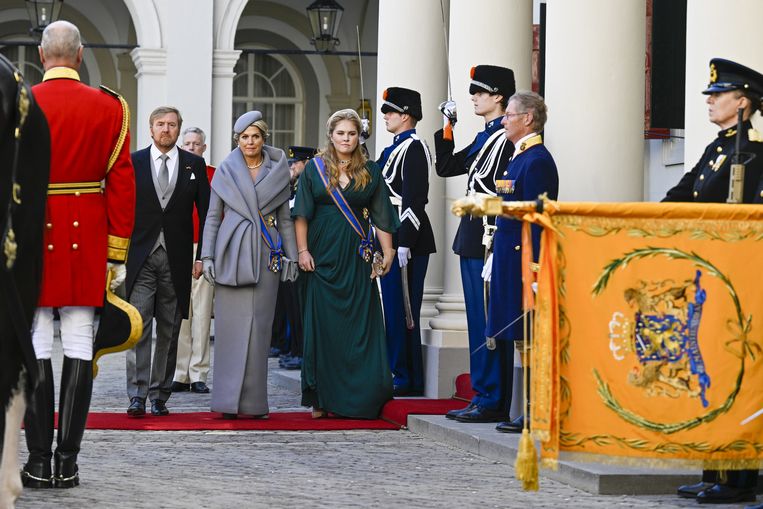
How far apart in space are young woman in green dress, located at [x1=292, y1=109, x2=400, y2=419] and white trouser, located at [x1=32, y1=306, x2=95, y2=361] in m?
2.99

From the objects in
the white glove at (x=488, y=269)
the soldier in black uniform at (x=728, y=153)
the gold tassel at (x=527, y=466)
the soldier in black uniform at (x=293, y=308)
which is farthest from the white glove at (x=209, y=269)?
the gold tassel at (x=527, y=466)

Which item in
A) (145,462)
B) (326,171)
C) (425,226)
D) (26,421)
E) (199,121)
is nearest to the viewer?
(26,421)

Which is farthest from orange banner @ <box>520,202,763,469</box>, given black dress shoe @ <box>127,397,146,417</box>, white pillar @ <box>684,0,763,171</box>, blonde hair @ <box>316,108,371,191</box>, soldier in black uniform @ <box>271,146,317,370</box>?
soldier in black uniform @ <box>271,146,317,370</box>

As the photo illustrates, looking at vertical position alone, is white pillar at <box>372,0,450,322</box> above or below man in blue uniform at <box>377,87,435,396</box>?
above

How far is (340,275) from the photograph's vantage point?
9938 millimetres

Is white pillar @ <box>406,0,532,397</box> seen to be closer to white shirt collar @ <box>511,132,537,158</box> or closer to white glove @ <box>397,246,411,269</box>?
white glove @ <box>397,246,411,269</box>

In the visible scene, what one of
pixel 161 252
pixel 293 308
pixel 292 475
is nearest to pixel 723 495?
pixel 292 475

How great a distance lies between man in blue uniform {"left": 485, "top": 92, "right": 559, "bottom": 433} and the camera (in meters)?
8.12

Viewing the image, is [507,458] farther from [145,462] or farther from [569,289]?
[569,289]

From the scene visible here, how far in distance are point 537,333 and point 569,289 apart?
199mm

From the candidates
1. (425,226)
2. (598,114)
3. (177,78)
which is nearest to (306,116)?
(177,78)

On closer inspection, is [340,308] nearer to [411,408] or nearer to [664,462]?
[411,408]

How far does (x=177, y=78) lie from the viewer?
21.5 metres

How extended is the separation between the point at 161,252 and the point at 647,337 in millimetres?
4863
